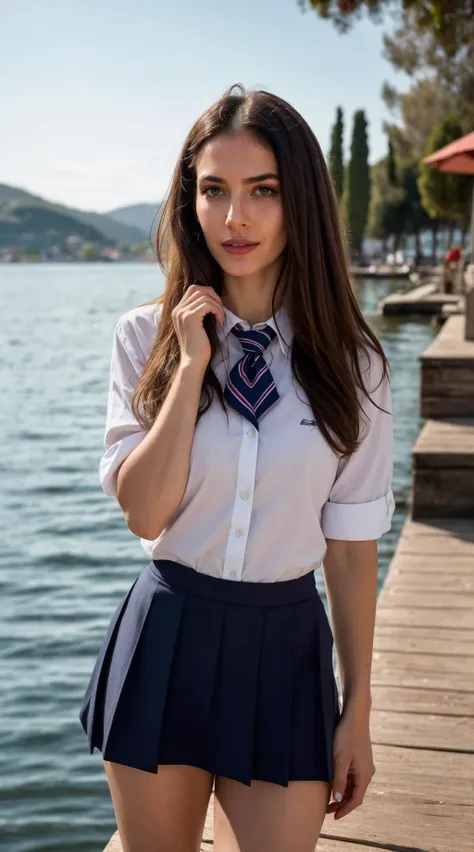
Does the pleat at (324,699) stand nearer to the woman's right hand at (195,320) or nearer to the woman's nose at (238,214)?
the woman's right hand at (195,320)

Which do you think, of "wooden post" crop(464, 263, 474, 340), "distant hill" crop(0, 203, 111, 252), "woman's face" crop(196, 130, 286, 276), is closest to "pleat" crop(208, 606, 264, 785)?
"woman's face" crop(196, 130, 286, 276)

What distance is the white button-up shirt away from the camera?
182cm

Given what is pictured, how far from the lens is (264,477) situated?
1.82 meters

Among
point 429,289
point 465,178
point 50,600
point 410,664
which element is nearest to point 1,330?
point 429,289

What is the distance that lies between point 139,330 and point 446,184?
41129mm

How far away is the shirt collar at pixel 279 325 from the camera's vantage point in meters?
1.96

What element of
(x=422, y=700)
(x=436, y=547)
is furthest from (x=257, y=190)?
(x=436, y=547)

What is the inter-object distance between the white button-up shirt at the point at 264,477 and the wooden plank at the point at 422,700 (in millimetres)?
1560

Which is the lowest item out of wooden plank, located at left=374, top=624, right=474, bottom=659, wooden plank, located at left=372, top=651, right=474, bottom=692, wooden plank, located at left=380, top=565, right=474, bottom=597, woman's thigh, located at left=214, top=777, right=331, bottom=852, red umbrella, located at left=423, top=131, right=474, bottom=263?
wooden plank, located at left=380, top=565, right=474, bottom=597

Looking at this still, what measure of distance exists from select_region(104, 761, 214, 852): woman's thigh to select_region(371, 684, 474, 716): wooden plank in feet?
5.31

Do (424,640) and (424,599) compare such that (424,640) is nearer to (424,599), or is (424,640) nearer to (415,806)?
(424,599)

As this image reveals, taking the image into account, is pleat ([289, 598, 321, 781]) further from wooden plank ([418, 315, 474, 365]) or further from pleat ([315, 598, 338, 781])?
wooden plank ([418, 315, 474, 365])

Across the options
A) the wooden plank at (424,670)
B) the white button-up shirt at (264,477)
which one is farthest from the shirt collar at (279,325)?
the wooden plank at (424,670)

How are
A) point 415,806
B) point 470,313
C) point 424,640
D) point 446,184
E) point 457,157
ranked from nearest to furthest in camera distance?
1. point 415,806
2. point 424,640
3. point 470,313
4. point 457,157
5. point 446,184
